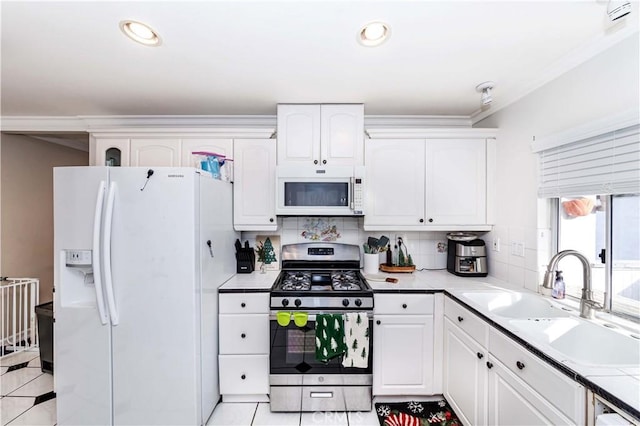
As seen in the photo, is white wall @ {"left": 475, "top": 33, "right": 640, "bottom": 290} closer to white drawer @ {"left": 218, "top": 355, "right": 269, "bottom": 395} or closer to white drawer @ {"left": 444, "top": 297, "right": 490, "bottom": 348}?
white drawer @ {"left": 444, "top": 297, "right": 490, "bottom": 348}

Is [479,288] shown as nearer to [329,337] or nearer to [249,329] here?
[329,337]

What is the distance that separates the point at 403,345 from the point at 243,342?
1.18 metres

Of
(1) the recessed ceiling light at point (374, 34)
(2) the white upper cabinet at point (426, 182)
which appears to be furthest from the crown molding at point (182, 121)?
(1) the recessed ceiling light at point (374, 34)

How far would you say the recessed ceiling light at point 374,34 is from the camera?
1336mm

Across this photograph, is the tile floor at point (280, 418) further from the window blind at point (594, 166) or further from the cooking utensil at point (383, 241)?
the window blind at point (594, 166)

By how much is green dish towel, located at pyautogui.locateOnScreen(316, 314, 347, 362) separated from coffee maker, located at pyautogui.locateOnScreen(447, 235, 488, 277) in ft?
4.01

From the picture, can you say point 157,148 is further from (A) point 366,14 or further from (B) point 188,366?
(A) point 366,14

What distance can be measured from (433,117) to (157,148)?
2.51 meters

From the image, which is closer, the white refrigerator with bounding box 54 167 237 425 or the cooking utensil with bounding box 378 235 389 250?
the white refrigerator with bounding box 54 167 237 425

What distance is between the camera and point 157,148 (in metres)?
2.33

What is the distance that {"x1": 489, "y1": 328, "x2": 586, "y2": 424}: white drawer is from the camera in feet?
3.16

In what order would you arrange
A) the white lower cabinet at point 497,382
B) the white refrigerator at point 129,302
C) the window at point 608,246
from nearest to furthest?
the white lower cabinet at point 497,382 < the window at point 608,246 < the white refrigerator at point 129,302

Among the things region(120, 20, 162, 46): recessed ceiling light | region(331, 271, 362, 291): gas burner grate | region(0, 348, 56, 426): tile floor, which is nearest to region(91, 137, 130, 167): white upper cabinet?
region(120, 20, 162, 46): recessed ceiling light

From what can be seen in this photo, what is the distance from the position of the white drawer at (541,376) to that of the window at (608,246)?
2.32ft
